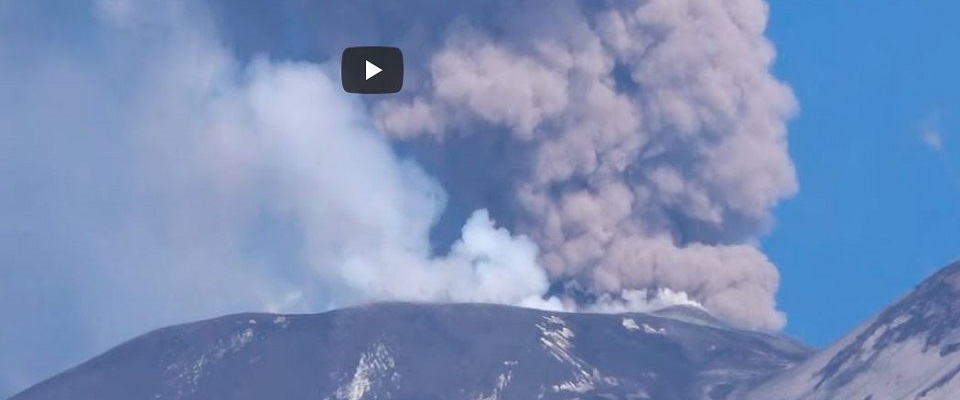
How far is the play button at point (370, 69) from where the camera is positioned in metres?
15.0

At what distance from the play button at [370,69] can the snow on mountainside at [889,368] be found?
165709 millimetres

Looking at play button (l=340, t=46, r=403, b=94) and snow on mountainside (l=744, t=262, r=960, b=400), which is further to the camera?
snow on mountainside (l=744, t=262, r=960, b=400)

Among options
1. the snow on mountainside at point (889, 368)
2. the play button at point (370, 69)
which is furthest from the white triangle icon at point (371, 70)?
the snow on mountainside at point (889, 368)

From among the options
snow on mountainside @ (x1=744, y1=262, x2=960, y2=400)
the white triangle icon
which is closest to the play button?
the white triangle icon

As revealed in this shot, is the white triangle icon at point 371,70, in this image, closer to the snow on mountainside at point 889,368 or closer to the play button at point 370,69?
the play button at point 370,69

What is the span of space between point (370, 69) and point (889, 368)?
181m

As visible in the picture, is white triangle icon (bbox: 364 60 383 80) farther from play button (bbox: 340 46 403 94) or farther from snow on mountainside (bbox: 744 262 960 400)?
snow on mountainside (bbox: 744 262 960 400)

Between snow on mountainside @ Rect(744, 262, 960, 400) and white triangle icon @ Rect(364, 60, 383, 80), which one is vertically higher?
snow on mountainside @ Rect(744, 262, 960, 400)

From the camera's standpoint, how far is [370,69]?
593 inches

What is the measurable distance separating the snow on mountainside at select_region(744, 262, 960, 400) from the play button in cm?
16571

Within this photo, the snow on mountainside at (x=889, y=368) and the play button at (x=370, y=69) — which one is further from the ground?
the snow on mountainside at (x=889, y=368)

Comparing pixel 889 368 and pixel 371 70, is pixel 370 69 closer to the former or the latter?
pixel 371 70

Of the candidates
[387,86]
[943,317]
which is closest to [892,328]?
[943,317]

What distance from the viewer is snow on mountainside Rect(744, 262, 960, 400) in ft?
602
